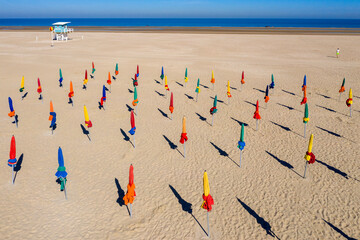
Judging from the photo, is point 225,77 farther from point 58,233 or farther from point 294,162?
point 58,233

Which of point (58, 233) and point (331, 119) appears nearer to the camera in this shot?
point (58, 233)

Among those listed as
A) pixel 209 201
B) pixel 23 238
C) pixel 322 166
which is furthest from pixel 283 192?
pixel 23 238

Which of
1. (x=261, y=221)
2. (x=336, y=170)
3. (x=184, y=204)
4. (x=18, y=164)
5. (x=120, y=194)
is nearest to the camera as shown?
(x=261, y=221)

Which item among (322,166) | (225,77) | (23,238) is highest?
(225,77)

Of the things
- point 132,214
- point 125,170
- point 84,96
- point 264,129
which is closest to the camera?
point 132,214

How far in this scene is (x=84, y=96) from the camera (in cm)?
2120

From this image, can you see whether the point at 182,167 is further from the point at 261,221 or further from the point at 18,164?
the point at 18,164

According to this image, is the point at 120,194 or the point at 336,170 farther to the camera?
the point at 336,170

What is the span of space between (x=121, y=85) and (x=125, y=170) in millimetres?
14073

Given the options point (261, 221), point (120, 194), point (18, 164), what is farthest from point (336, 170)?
A: point (18, 164)

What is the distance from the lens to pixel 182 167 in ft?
40.0

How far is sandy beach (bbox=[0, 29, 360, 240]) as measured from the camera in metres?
9.03

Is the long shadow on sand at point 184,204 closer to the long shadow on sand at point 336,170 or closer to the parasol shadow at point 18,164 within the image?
the long shadow on sand at point 336,170

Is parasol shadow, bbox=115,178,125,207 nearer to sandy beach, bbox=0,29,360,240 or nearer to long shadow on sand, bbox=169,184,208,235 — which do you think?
sandy beach, bbox=0,29,360,240
